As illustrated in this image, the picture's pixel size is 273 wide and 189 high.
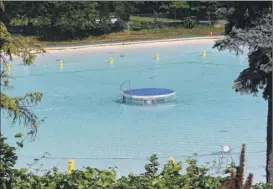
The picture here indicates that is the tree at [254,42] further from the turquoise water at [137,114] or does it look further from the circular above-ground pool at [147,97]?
the circular above-ground pool at [147,97]

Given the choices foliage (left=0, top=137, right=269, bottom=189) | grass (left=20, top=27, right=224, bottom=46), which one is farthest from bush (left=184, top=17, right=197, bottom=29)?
foliage (left=0, top=137, right=269, bottom=189)

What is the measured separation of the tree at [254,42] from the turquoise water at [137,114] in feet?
10.5

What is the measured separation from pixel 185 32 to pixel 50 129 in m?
22.3

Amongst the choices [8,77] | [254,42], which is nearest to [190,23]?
[254,42]

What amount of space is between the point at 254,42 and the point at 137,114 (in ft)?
31.4

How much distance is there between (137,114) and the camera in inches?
650

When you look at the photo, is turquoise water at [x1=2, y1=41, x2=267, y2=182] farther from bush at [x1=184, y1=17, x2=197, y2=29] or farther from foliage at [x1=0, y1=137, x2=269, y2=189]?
bush at [x1=184, y1=17, x2=197, y2=29]

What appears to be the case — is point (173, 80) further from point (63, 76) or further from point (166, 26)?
point (166, 26)

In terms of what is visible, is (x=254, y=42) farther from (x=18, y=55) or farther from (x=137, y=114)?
→ (x=137, y=114)

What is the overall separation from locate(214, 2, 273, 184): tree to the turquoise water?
3.21 m

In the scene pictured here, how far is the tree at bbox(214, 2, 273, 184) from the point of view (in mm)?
7098

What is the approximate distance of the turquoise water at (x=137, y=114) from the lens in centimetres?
1255

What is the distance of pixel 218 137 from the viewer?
13.7 meters

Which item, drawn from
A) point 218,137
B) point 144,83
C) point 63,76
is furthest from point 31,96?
point 63,76
